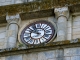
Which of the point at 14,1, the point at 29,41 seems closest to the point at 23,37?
the point at 29,41

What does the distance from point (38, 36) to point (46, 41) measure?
424 millimetres

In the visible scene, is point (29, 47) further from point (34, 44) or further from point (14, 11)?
point (14, 11)

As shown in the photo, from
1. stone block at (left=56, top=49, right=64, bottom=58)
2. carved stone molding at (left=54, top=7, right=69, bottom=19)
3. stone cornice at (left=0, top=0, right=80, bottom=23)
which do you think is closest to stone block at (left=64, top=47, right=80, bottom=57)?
stone block at (left=56, top=49, right=64, bottom=58)

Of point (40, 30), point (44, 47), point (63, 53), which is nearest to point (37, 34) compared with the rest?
point (40, 30)

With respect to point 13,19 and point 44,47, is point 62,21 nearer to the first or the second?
point 44,47

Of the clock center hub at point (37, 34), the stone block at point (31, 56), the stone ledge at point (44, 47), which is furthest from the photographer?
the clock center hub at point (37, 34)

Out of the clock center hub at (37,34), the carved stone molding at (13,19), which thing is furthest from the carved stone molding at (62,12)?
the carved stone molding at (13,19)

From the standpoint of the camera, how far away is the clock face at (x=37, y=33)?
20.6 meters

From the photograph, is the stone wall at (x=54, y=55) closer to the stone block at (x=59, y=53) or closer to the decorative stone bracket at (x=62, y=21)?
the stone block at (x=59, y=53)

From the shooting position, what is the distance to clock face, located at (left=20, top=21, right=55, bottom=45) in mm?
20625

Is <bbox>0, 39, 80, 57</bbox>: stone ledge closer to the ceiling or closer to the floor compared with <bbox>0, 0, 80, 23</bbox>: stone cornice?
closer to the floor

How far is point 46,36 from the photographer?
2070 cm

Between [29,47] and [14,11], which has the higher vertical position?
[14,11]

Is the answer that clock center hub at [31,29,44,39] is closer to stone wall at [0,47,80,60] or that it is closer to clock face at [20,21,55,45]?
clock face at [20,21,55,45]
